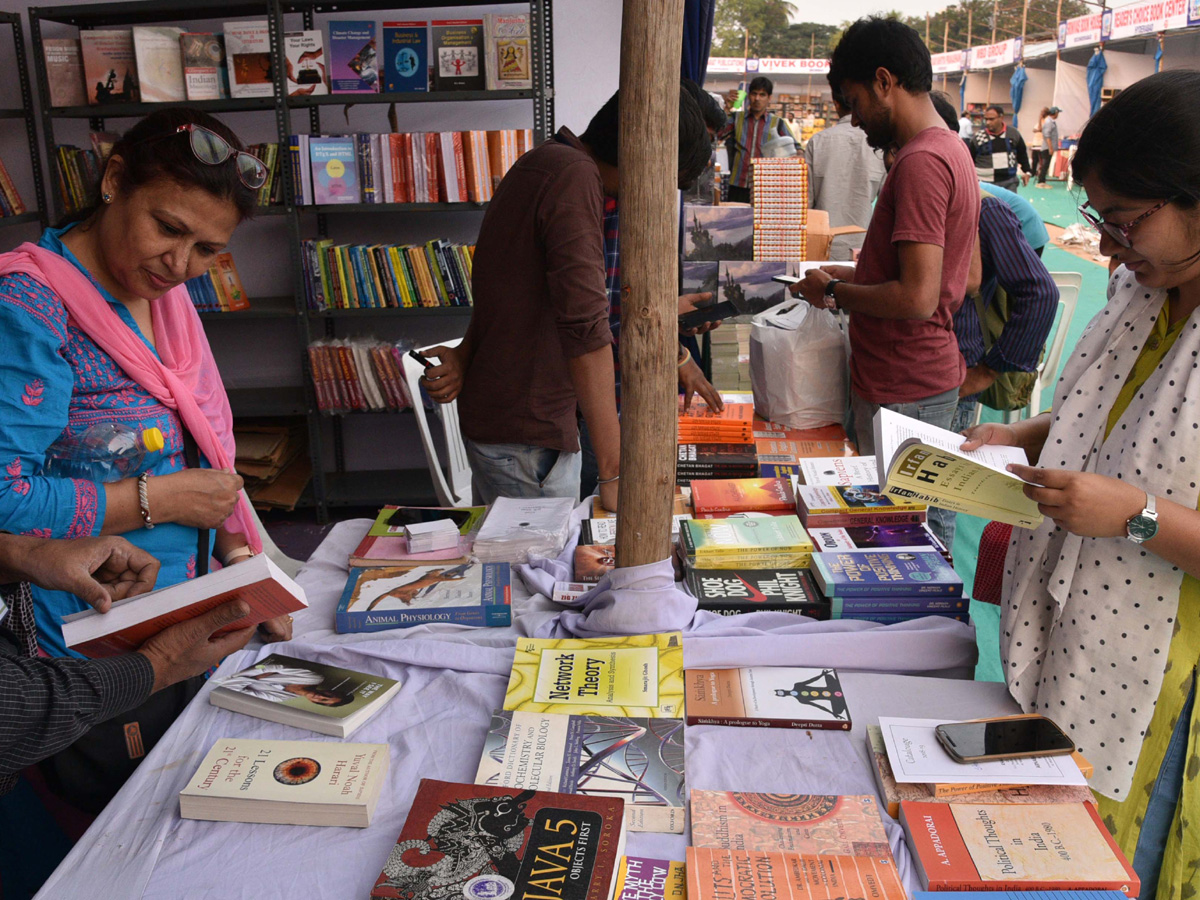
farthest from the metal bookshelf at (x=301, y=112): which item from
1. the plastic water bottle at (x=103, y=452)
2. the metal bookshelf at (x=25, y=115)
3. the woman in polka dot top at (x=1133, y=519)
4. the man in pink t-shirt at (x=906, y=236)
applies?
the woman in polka dot top at (x=1133, y=519)

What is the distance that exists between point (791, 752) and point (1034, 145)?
70.8 feet

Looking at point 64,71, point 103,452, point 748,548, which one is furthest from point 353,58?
point 748,548

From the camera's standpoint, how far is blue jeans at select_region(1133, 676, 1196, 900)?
1.22 meters

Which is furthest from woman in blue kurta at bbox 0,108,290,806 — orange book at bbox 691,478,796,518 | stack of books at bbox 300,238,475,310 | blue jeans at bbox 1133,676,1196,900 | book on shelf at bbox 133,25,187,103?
book on shelf at bbox 133,25,187,103

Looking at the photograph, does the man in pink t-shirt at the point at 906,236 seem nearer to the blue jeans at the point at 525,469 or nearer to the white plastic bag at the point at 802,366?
the white plastic bag at the point at 802,366

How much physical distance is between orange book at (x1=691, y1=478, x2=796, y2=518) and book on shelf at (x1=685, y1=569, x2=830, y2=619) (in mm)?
297

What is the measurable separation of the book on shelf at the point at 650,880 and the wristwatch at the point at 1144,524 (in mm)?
736

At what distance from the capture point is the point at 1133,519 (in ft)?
3.70

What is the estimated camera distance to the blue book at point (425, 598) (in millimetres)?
1623

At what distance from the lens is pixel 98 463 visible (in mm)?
1431

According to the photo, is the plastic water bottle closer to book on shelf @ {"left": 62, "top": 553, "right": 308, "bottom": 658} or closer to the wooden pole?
book on shelf @ {"left": 62, "top": 553, "right": 308, "bottom": 658}

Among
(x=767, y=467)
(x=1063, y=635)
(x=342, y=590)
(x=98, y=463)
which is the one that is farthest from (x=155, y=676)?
(x=767, y=467)

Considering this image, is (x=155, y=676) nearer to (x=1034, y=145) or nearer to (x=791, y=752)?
(x=791, y=752)

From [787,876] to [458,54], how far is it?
3.66 m
